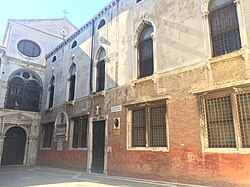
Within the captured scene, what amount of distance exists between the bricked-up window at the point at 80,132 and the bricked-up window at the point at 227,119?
7.43 meters

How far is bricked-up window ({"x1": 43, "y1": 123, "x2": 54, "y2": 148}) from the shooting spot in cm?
1686

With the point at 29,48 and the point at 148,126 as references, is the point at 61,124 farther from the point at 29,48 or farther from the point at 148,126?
the point at 29,48

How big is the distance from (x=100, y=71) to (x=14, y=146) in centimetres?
986

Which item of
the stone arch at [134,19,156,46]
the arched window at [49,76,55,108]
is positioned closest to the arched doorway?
the arched window at [49,76,55,108]

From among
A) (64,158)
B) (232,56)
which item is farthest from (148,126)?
(64,158)

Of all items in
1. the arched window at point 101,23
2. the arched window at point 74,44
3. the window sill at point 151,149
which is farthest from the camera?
the arched window at point 74,44

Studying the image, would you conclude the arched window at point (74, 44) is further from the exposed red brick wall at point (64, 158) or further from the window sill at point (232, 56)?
the window sill at point (232, 56)

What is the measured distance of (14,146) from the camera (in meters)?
17.5

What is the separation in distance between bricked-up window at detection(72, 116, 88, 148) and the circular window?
8850mm

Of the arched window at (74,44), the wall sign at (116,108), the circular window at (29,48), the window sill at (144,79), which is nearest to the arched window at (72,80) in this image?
the arched window at (74,44)

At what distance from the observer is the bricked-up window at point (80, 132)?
12.9m

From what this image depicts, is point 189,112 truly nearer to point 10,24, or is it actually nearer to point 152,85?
point 152,85

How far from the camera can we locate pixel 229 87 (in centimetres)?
688

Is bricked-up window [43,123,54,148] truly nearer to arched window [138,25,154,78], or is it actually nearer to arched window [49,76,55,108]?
arched window [49,76,55,108]
